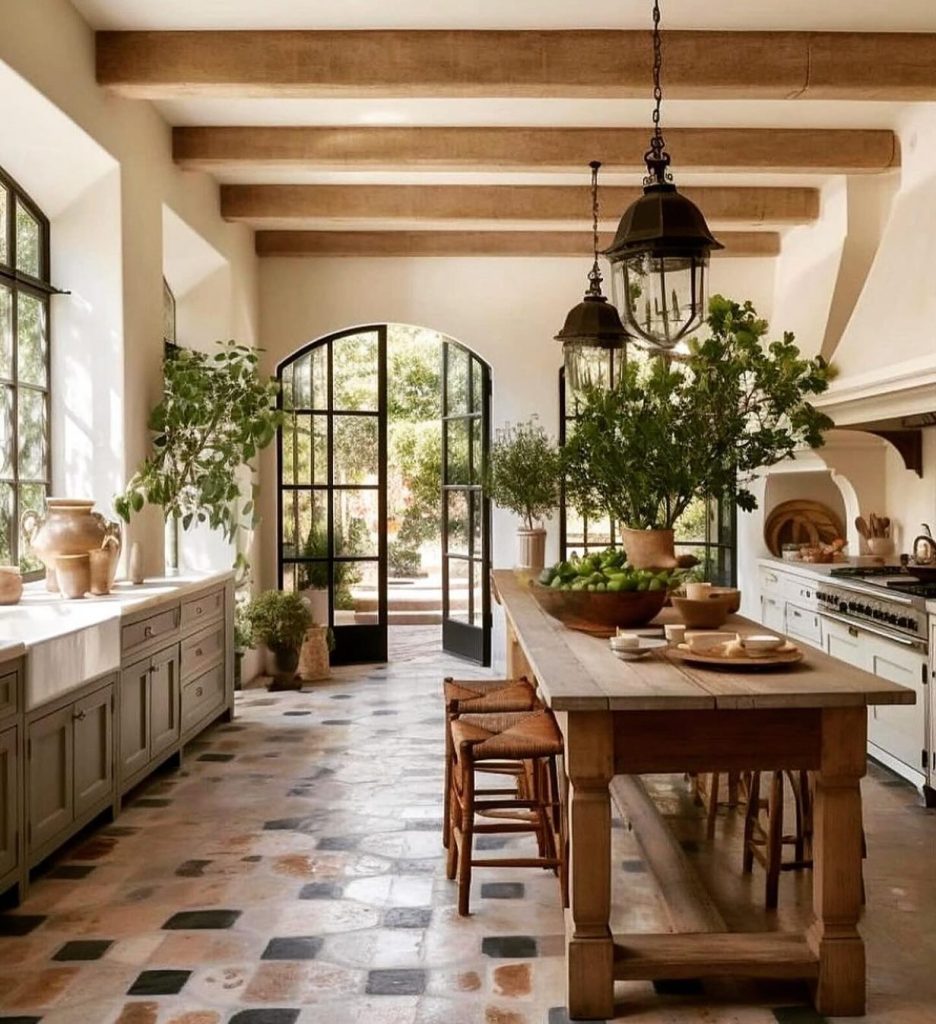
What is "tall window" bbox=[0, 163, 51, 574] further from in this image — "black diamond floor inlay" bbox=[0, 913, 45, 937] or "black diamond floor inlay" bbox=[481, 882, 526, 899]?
"black diamond floor inlay" bbox=[481, 882, 526, 899]

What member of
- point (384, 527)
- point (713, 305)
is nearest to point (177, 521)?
point (384, 527)

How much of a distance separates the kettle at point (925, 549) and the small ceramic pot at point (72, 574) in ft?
14.3

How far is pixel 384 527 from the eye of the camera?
8.81 meters

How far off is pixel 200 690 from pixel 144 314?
6.75ft

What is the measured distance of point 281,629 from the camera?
7.98m

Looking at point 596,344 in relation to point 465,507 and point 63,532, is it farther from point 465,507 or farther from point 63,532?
point 465,507

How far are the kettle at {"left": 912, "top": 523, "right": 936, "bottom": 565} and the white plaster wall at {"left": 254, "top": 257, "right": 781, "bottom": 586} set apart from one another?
9.96ft

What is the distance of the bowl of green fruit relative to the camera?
3.62 meters

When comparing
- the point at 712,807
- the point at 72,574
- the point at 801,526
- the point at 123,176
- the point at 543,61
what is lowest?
the point at 712,807

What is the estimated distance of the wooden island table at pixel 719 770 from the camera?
2834mm

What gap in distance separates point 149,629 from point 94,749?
792 mm

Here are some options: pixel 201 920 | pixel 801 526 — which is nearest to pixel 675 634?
pixel 201 920

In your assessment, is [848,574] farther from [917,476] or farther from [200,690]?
[200,690]

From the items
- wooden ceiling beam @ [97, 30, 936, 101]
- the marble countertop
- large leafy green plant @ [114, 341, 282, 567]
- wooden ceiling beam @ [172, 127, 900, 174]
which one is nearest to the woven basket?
large leafy green plant @ [114, 341, 282, 567]
